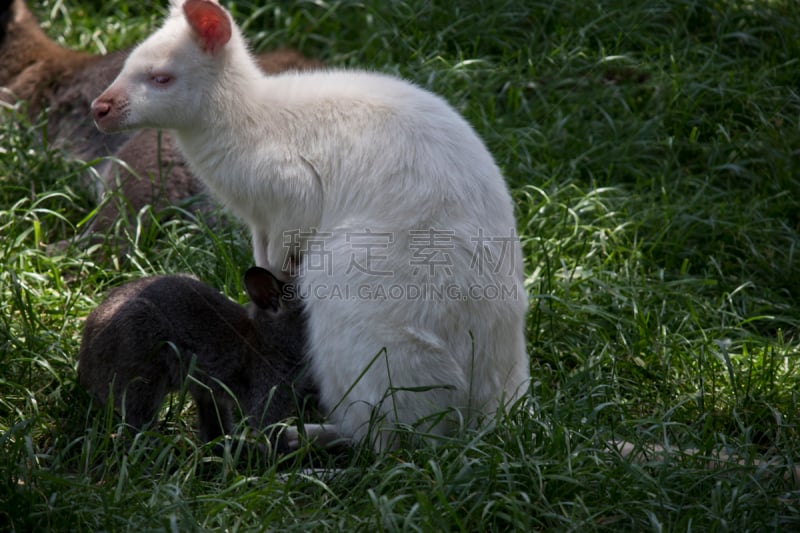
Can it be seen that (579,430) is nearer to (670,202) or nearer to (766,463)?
(766,463)

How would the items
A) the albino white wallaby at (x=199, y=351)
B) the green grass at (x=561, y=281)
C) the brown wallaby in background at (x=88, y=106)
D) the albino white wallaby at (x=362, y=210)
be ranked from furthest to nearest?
the brown wallaby in background at (x=88, y=106) → the albino white wallaby at (x=199, y=351) → the albino white wallaby at (x=362, y=210) → the green grass at (x=561, y=281)

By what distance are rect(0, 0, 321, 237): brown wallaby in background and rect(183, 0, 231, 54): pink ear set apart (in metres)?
1.70

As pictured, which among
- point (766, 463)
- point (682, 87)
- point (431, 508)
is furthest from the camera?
point (682, 87)

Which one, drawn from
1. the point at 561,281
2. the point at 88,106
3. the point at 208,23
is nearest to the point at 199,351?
the point at 208,23

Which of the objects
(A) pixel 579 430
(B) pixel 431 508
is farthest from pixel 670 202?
(B) pixel 431 508

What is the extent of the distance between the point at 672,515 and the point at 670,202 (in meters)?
3.04

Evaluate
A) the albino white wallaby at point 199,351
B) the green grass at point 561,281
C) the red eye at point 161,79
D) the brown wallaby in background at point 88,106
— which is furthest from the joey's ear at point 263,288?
the brown wallaby in background at point 88,106

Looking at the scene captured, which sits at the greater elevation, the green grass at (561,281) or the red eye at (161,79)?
the red eye at (161,79)

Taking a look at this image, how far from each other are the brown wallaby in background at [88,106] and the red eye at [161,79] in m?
1.55

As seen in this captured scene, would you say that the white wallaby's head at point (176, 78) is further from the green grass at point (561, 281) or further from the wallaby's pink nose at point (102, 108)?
the green grass at point (561, 281)

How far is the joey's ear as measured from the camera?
4.23m

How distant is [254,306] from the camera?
444cm

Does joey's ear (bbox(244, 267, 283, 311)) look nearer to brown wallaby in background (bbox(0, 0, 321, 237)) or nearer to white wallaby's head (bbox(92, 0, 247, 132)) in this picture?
white wallaby's head (bbox(92, 0, 247, 132))

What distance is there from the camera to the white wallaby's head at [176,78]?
4.20 meters
